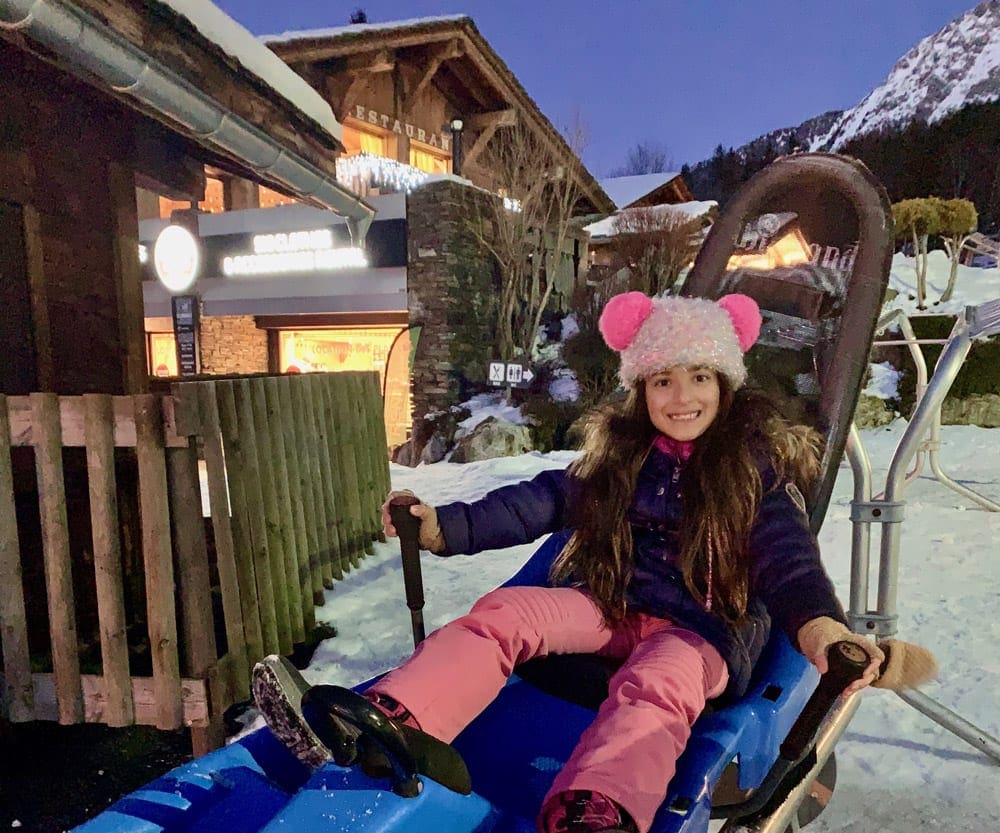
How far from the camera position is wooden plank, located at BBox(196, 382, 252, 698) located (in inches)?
103

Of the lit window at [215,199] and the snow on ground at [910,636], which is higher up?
the lit window at [215,199]

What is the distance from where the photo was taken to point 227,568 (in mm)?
2689

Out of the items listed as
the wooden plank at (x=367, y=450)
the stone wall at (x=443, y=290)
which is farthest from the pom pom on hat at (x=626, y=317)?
the stone wall at (x=443, y=290)

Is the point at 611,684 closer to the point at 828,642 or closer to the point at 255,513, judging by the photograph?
the point at 828,642

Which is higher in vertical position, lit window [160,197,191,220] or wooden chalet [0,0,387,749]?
lit window [160,197,191,220]

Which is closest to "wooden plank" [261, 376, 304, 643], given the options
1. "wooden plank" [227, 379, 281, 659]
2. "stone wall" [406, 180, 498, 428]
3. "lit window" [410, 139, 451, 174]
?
"wooden plank" [227, 379, 281, 659]

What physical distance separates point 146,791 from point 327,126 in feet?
17.0

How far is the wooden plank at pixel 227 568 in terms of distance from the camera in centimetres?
261

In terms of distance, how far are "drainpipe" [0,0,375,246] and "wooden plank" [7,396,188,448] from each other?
151 cm

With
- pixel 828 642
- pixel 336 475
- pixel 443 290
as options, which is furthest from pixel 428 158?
pixel 828 642

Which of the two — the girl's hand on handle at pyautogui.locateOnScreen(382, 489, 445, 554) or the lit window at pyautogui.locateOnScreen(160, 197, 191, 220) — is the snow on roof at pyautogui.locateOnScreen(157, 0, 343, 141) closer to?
the girl's hand on handle at pyautogui.locateOnScreen(382, 489, 445, 554)

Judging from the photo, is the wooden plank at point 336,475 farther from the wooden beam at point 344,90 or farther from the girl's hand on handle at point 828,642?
the wooden beam at point 344,90

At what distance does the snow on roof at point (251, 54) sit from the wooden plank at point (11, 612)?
2.71 metres

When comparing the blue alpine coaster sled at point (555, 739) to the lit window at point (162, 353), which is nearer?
the blue alpine coaster sled at point (555, 739)
